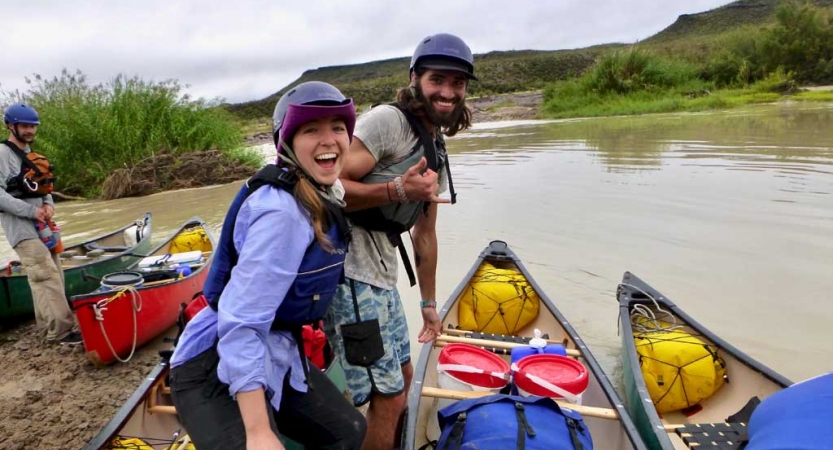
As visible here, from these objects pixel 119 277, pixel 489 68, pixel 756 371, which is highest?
pixel 489 68

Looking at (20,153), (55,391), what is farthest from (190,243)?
(55,391)

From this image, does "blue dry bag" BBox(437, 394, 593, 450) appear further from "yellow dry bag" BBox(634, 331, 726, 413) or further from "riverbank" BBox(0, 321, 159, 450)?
"riverbank" BBox(0, 321, 159, 450)

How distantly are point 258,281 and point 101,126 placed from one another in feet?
47.2

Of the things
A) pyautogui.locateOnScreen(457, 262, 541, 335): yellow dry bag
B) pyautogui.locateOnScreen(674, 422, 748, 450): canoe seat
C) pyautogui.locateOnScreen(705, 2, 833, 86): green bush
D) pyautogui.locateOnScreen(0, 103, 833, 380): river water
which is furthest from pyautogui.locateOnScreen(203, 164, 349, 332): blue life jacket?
pyautogui.locateOnScreen(705, 2, 833, 86): green bush

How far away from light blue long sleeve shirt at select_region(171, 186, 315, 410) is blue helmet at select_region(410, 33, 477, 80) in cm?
123

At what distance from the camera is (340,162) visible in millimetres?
1951

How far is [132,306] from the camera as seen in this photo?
4.36 meters

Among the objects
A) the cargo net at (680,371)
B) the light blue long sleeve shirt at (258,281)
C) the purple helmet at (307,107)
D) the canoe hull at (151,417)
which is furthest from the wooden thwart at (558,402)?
the purple helmet at (307,107)

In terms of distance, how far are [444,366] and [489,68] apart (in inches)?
2954

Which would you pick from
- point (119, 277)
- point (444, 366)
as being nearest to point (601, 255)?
point (444, 366)

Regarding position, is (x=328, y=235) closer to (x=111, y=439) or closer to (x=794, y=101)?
(x=111, y=439)

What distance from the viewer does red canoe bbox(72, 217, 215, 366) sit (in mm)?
4152

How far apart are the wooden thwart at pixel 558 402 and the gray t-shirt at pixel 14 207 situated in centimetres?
Result: 395

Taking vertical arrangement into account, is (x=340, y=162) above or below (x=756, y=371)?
above
